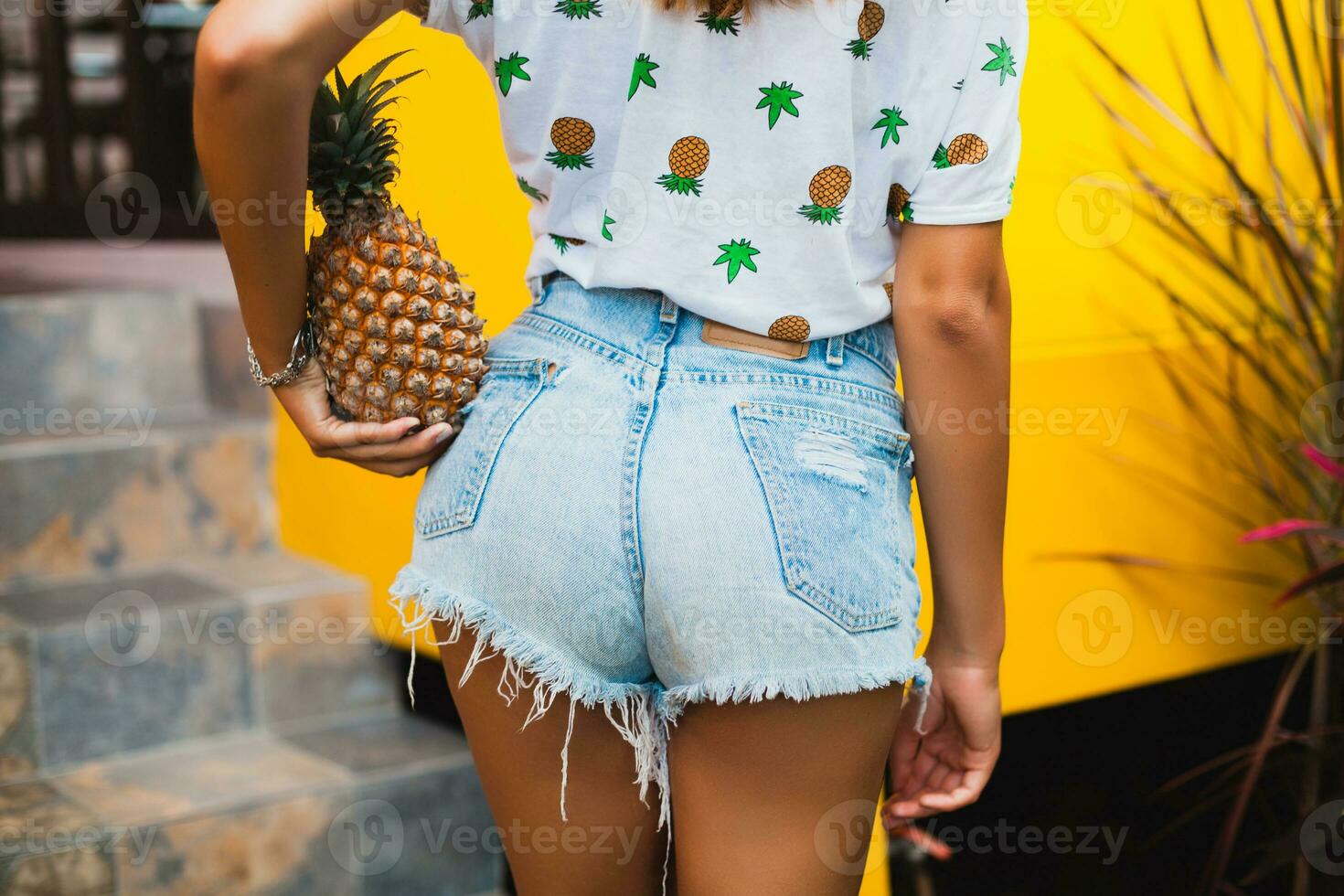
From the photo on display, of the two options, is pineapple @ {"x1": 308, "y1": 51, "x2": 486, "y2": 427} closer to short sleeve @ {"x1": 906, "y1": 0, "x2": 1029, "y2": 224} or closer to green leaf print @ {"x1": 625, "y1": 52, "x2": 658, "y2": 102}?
green leaf print @ {"x1": 625, "y1": 52, "x2": 658, "y2": 102}

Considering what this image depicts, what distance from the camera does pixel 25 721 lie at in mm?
2482

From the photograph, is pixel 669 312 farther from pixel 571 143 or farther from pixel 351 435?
pixel 351 435

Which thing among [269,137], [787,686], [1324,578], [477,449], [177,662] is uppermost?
[269,137]

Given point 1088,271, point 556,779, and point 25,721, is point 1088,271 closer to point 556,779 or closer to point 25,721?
point 556,779

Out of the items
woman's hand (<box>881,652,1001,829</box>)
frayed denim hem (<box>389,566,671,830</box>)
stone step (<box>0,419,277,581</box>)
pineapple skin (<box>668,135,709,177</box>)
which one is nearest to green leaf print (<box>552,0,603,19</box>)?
pineapple skin (<box>668,135,709,177</box>)

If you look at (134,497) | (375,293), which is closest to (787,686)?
(375,293)

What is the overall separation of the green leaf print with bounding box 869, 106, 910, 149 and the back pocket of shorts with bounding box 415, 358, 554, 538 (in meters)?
0.34

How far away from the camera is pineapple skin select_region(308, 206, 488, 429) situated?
3.74ft

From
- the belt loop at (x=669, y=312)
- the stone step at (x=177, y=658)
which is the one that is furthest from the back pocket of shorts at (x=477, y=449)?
the stone step at (x=177, y=658)

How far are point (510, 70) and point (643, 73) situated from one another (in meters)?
0.12

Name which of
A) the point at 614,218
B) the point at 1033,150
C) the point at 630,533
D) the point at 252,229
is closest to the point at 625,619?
the point at 630,533

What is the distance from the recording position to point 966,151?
1087mm

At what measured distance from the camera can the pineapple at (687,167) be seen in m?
1.05

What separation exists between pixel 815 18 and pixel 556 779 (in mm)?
695
